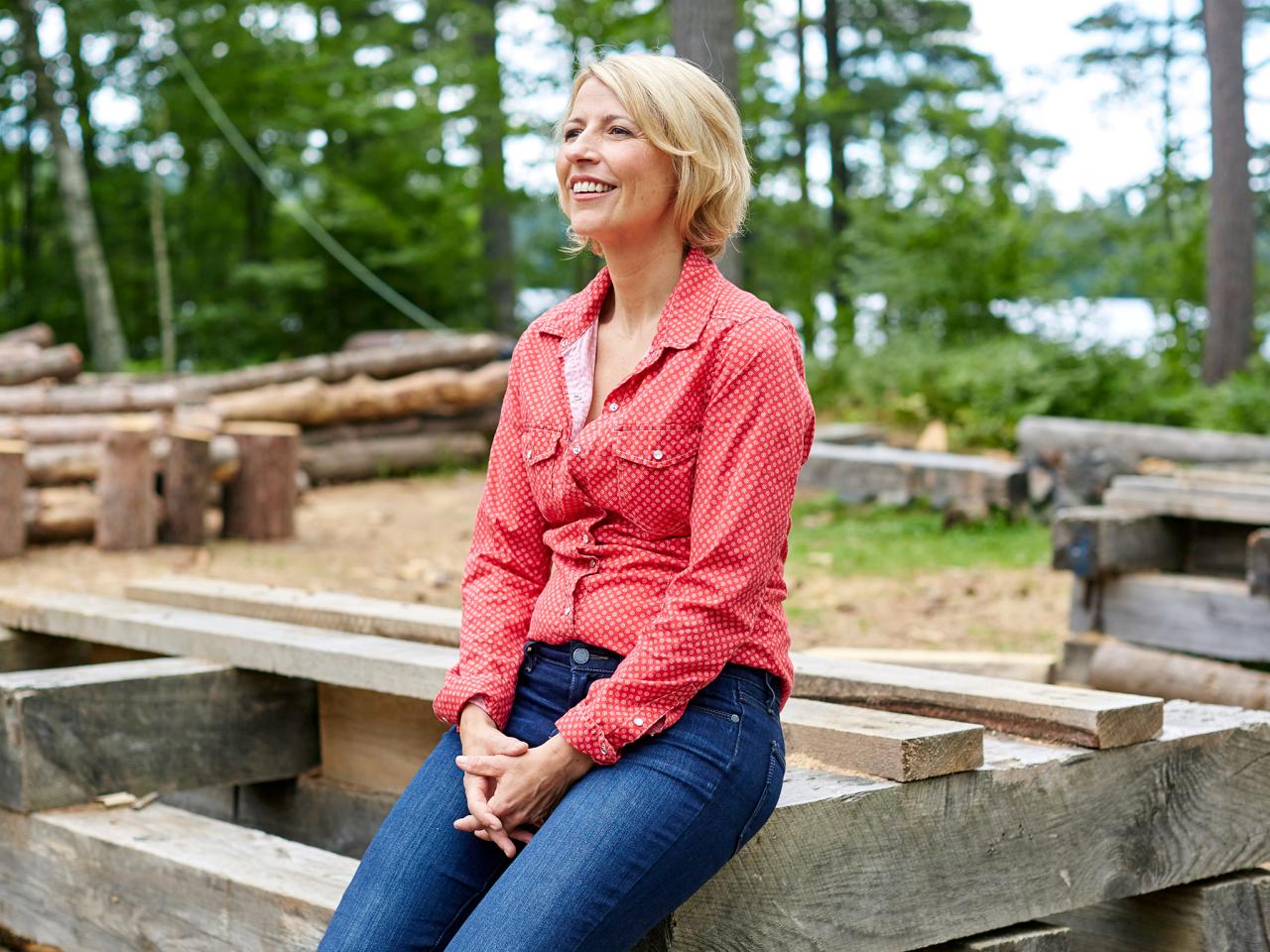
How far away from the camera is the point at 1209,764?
9.41 feet

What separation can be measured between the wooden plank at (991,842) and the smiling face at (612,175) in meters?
0.97

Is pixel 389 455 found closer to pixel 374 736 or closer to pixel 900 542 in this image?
pixel 900 542

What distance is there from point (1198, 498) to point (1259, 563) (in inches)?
20.7

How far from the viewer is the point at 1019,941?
260 centimetres

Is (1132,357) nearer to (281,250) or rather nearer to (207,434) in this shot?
(207,434)

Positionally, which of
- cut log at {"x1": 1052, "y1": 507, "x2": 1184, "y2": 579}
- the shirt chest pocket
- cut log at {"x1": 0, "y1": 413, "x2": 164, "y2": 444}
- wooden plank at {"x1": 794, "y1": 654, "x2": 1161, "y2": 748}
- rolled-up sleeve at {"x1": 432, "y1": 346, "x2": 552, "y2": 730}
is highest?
the shirt chest pocket

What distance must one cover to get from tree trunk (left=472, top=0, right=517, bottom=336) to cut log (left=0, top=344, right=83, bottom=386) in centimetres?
636

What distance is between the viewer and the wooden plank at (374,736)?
338cm

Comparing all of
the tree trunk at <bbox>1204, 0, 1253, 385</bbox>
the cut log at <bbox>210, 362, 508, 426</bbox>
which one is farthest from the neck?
the tree trunk at <bbox>1204, 0, 1253, 385</bbox>

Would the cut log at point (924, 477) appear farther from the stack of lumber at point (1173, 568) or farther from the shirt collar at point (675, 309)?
the shirt collar at point (675, 309)

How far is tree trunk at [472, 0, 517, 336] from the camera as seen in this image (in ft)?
56.5

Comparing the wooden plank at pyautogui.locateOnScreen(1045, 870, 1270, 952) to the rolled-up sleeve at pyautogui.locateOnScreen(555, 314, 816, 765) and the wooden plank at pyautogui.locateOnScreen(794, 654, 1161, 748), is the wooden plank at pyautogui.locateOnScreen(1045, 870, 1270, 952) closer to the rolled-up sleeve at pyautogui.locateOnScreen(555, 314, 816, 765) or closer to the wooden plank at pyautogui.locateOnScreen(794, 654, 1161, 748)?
the wooden plank at pyautogui.locateOnScreen(794, 654, 1161, 748)

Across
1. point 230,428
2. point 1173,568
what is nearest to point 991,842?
point 1173,568

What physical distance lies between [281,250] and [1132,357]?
39.3 feet
